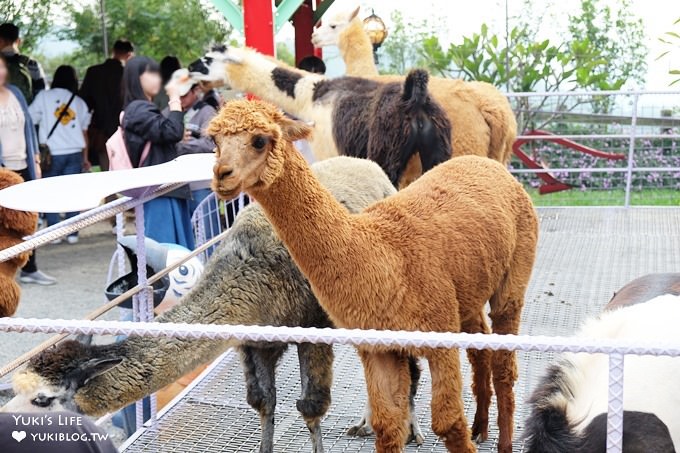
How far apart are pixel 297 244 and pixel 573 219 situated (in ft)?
19.7

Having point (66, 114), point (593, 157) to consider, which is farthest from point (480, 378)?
point (593, 157)

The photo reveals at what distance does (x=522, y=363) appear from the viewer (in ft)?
15.9

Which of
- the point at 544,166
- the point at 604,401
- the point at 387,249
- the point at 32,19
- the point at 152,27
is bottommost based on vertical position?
the point at 544,166

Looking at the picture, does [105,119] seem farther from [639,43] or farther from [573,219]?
[639,43]

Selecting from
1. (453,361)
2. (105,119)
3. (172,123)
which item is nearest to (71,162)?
(105,119)

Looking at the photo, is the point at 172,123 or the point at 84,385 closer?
the point at 84,385

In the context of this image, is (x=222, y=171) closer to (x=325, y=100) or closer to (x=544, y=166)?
(x=325, y=100)

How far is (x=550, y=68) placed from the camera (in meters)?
11.4

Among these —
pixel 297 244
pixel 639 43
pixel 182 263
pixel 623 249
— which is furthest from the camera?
pixel 639 43

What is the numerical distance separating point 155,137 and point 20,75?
11.0 ft

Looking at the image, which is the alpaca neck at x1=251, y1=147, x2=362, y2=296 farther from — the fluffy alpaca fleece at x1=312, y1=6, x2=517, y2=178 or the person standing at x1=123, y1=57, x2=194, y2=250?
the fluffy alpaca fleece at x1=312, y1=6, x2=517, y2=178

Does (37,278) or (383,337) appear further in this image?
(37,278)

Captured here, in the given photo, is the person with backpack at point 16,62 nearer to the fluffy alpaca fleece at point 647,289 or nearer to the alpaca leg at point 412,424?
the alpaca leg at point 412,424

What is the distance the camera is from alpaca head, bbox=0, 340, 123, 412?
3002 millimetres
